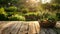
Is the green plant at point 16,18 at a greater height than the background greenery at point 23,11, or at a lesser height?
lesser

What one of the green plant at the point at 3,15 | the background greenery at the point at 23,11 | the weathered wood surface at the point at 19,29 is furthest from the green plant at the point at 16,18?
the weathered wood surface at the point at 19,29

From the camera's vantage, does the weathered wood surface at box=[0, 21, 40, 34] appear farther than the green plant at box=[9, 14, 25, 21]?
No

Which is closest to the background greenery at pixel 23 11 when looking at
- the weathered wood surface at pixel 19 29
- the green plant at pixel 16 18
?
the green plant at pixel 16 18

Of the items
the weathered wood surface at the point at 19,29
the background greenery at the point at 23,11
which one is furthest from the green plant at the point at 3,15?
the weathered wood surface at the point at 19,29

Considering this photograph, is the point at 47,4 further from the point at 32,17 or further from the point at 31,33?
the point at 31,33

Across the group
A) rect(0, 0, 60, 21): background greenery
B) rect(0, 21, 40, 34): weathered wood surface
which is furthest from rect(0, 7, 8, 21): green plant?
rect(0, 21, 40, 34): weathered wood surface

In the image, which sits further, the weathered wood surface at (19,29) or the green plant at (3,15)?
the green plant at (3,15)

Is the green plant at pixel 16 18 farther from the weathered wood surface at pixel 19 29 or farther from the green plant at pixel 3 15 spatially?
the weathered wood surface at pixel 19 29

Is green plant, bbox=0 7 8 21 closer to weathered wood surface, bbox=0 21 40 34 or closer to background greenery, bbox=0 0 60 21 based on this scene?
background greenery, bbox=0 0 60 21

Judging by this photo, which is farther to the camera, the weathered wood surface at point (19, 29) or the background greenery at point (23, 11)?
the background greenery at point (23, 11)

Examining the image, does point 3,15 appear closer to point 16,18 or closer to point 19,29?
point 16,18

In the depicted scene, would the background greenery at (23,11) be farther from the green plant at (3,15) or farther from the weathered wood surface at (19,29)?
the weathered wood surface at (19,29)

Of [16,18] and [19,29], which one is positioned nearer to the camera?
[19,29]

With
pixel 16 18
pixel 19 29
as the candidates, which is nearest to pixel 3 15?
pixel 16 18
